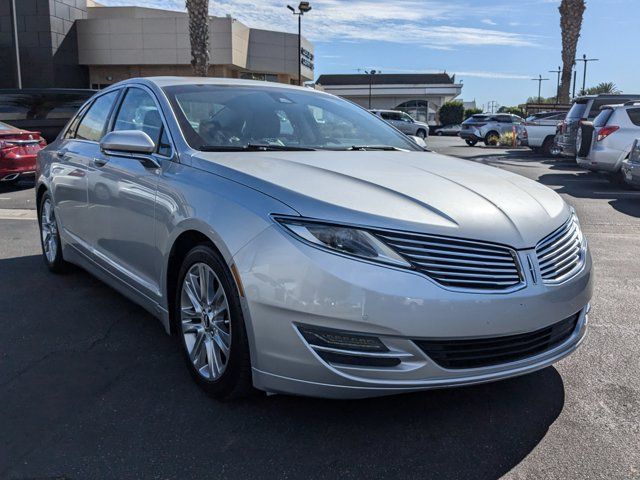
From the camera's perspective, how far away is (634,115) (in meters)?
12.3

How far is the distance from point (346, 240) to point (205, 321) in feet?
3.32

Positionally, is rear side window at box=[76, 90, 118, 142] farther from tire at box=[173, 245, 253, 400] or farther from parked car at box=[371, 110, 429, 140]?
parked car at box=[371, 110, 429, 140]

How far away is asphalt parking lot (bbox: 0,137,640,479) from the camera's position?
2559 mm

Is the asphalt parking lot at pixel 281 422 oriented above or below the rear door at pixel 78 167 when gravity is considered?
below

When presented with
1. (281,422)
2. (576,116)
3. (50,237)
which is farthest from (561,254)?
(576,116)

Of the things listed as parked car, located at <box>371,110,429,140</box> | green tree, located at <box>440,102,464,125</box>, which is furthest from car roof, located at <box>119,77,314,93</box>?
green tree, located at <box>440,102,464,125</box>

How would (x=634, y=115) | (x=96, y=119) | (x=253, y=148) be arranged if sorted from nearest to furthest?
(x=253, y=148), (x=96, y=119), (x=634, y=115)

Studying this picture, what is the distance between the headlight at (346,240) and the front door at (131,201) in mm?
1211

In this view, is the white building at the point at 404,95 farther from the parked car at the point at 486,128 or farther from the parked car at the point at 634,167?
the parked car at the point at 634,167

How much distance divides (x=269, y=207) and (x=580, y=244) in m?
1.67

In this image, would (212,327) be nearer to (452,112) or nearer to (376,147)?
(376,147)

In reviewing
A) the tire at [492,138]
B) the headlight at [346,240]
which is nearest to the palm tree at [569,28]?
the tire at [492,138]

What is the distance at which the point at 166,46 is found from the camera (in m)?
32.4

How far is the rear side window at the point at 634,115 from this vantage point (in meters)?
12.2
